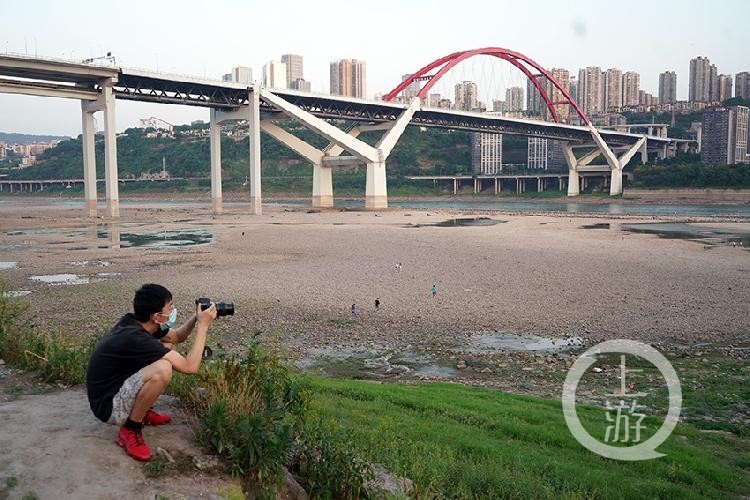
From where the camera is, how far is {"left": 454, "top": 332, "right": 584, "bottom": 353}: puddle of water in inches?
413

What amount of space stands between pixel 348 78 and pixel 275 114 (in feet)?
357

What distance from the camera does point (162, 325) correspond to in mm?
4535

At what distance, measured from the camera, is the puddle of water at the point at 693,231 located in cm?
3037

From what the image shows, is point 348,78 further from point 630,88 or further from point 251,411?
point 251,411

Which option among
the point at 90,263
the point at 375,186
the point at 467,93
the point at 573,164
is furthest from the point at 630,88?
the point at 90,263

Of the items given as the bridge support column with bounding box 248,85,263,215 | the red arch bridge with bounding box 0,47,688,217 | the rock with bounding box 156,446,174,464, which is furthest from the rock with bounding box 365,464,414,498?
the bridge support column with bounding box 248,85,263,215

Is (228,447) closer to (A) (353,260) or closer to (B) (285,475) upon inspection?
(B) (285,475)

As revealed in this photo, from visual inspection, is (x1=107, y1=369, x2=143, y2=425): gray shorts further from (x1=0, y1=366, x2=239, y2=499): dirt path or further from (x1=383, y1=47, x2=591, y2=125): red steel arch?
(x1=383, y1=47, x2=591, y2=125): red steel arch

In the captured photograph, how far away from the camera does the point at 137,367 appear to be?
13.8 feet

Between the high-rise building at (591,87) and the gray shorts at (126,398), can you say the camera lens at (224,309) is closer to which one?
the gray shorts at (126,398)

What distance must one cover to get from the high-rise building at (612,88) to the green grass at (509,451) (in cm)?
18148

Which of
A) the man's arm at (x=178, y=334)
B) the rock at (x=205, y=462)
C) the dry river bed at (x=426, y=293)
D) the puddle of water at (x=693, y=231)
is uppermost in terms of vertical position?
the man's arm at (x=178, y=334)

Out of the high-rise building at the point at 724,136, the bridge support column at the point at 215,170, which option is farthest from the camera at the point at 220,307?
the high-rise building at the point at 724,136

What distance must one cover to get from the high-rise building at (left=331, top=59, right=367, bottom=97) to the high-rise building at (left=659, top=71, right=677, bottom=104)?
9172 centimetres
